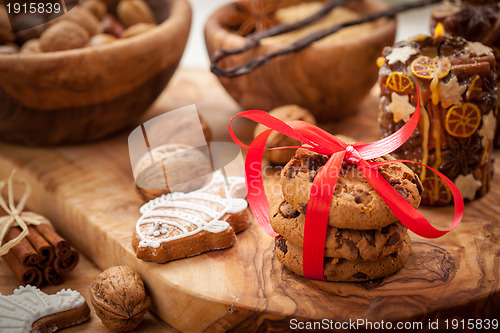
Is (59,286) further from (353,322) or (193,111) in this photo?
(353,322)

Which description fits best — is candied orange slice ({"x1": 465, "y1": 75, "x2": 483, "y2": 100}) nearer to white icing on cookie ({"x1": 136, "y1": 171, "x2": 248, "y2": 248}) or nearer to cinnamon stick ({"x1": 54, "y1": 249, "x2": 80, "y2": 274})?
white icing on cookie ({"x1": 136, "y1": 171, "x2": 248, "y2": 248})

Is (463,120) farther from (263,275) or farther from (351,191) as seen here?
(263,275)

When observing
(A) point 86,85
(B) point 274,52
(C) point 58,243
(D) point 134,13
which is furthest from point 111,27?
(C) point 58,243

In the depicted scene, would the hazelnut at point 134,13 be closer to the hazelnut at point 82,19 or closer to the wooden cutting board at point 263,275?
A: the hazelnut at point 82,19

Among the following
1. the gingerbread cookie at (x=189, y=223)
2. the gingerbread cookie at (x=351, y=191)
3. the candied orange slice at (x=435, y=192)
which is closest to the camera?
the gingerbread cookie at (x=351, y=191)

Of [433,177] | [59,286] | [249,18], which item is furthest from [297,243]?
[249,18]

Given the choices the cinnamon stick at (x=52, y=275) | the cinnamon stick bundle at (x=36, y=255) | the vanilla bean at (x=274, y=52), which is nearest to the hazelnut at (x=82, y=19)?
the vanilla bean at (x=274, y=52)

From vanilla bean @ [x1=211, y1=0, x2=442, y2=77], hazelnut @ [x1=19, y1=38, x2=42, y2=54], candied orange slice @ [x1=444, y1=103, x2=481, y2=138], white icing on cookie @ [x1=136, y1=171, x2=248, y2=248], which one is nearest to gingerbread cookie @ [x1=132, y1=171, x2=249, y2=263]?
white icing on cookie @ [x1=136, y1=171, x2=248, y2=248]
